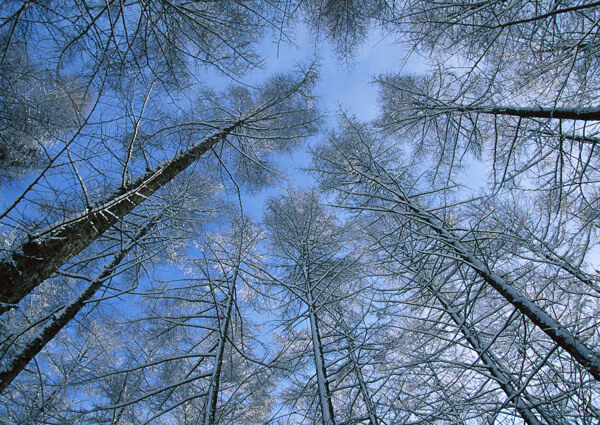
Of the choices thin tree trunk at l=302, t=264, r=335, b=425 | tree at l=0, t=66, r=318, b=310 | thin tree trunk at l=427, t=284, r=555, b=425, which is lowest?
thin tree trunk at l=427, t=284, r=555, b=425

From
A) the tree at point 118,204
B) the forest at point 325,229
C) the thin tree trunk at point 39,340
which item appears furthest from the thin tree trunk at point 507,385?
the thin tree trunk at point 39,340

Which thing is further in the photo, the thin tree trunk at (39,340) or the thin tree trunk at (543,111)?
the thin tree trunk at (39,340)

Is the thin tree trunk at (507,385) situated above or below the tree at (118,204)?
below

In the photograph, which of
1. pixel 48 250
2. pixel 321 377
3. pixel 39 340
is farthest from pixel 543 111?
pixel 39 340

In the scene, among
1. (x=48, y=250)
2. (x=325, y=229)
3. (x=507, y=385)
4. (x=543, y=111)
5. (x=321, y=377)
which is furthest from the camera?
(x=325, y=229)

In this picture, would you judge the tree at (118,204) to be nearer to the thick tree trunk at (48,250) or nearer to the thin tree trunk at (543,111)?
the thick tree trunk at (48,250)

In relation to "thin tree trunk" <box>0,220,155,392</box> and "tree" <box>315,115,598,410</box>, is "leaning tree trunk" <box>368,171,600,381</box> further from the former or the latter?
"thin tree trunk" <box>0,220,155,392</box>

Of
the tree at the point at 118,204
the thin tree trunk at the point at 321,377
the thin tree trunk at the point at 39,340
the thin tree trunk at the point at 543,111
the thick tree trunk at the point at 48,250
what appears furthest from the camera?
the thin tree trunk at the point at 39,340

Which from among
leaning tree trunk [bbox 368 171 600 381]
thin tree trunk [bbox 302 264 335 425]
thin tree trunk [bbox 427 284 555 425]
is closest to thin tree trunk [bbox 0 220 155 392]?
thin tree trunk [bbox 302 264 335 425]

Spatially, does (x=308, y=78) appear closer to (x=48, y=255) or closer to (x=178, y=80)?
(x=178, y=80)

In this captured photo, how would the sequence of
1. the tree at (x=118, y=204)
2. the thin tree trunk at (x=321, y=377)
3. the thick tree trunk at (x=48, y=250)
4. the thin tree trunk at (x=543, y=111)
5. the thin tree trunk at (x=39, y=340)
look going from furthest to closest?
the thin tree trunk at (x=39, y=340)
the thin tree trunk at (x=321, y=377)
the thin tree trunk at (x=543, y=111)
the tree at (x=118, y=204)
the thick tree trunk at (x=48, y=250)

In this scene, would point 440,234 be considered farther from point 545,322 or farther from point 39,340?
point 39,340

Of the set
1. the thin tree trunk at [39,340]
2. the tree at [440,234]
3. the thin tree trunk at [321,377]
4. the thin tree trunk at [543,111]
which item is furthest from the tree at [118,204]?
the thin tree trunk at [321,377]

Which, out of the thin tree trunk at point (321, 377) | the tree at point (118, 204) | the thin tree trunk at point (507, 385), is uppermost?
the tree at point (118, 204)
